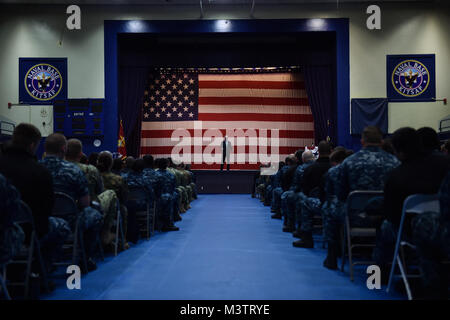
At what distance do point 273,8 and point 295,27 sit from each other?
2.81ft

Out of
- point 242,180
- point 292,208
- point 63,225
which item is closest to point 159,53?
point 242,180

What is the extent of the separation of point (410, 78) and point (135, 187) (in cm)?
965

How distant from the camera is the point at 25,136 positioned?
99.4 inches

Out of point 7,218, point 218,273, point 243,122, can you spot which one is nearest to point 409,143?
point 218,273

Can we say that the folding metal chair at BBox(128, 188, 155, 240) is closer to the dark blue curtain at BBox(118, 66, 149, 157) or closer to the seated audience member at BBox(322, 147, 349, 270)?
the seated audience member at BBox(322, 147, 349, 270)

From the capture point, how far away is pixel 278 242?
15.9 feet

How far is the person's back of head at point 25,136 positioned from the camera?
2508 mm

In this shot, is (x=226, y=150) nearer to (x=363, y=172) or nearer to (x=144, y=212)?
(x=144, y=212)

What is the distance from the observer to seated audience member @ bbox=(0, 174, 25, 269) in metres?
1.89

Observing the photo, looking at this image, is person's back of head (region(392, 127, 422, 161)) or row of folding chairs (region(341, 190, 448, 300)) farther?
person's back of head (region(392, 127, 422, 161))

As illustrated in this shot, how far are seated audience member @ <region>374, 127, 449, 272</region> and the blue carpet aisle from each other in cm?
59

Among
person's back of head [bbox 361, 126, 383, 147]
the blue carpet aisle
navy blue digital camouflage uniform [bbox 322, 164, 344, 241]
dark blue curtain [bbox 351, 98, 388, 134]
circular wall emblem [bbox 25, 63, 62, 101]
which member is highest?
circular wall emblem [bbox 25, 63, 62, 101]

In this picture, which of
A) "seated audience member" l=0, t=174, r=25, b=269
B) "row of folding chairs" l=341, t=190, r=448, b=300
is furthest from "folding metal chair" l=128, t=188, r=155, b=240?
"seated audience member" l=0, t=174, r=25, b=269

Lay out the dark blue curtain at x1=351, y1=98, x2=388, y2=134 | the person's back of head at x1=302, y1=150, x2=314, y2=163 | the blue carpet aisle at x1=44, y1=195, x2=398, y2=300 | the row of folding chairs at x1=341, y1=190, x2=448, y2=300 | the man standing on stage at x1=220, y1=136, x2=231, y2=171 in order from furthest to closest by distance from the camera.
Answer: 1. the man standing on stage at x1=220, y1=136, x2=231, y2=171
2. the dark blue curtain at x1=351, y1=98, x2=388, y2=134
3. the person's back of head at x1=302, y1=150, x2=314, y2=163
4. the blue carpet aisle at x1=44, y1=195, x2=398, y2=300
5. the row of folding chairs at x1=341, y1=190, x2=448, y2=300
